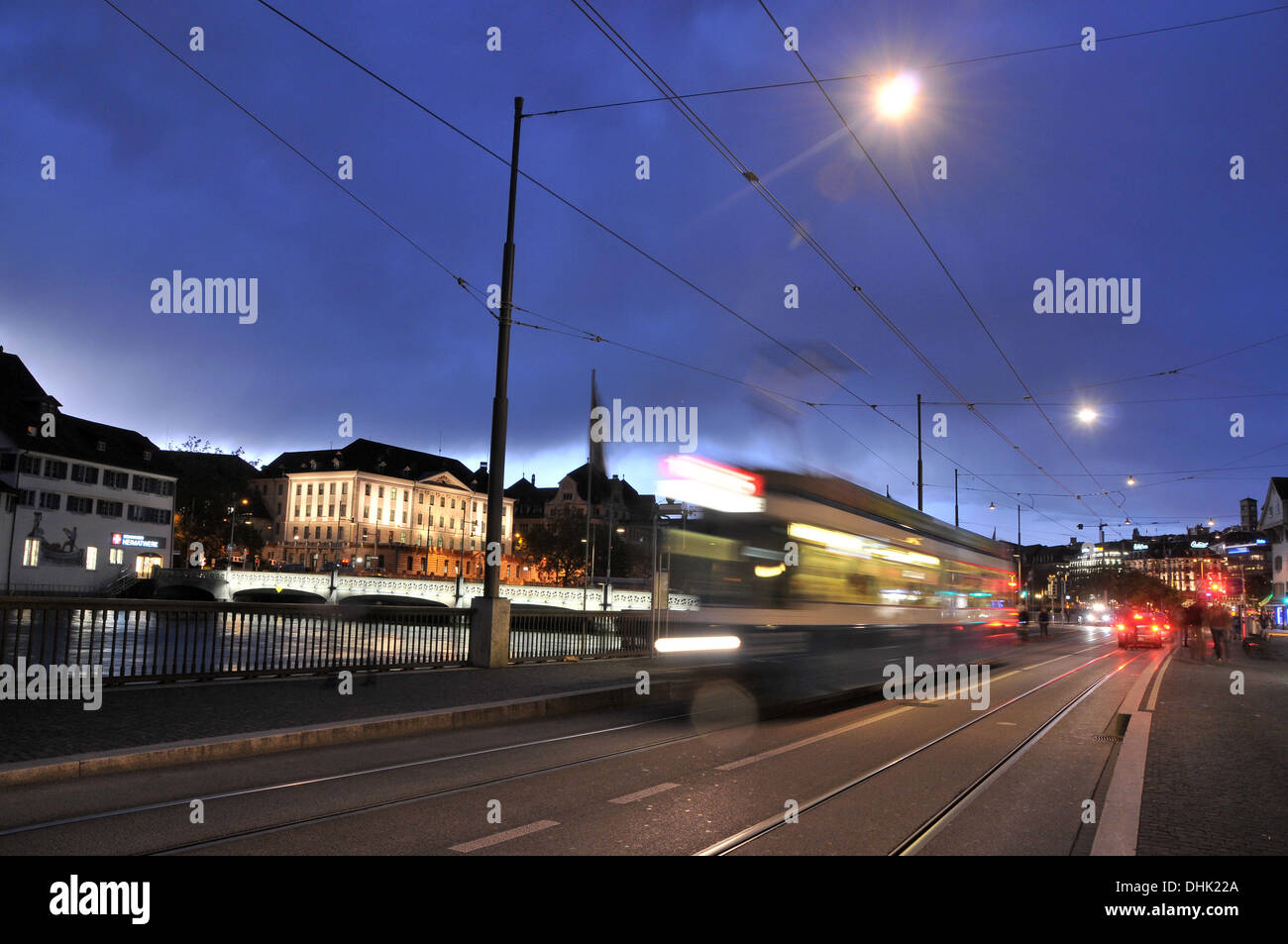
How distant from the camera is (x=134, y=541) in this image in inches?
2886

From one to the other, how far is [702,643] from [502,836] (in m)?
8.34

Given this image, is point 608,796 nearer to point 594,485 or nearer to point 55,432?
point 55,432

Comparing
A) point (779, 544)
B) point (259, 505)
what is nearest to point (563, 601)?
point (779, 544)

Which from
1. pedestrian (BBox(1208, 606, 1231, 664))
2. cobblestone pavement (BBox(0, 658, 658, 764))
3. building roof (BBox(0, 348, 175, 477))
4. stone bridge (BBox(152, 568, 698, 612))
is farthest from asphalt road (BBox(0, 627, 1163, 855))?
building roof (BBox(0, 348, 175, 477))

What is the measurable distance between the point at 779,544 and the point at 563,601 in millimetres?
52182

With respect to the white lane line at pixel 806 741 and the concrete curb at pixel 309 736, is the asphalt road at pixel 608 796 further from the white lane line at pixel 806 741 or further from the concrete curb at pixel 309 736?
the concrete curb at pixel 309 736

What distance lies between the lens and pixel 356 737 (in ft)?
31.3

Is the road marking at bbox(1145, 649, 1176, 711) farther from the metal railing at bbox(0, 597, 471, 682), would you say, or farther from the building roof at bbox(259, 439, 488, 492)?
the building roof at bbox(259, 439, 488, 492)

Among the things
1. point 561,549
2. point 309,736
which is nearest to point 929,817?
point 309,736

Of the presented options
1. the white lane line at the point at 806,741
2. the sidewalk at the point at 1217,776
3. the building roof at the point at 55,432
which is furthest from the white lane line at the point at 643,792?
the building roof at the point at 55,432

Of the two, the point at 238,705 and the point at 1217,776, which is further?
the point at 238,705

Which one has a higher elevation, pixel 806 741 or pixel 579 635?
pixel 579 635

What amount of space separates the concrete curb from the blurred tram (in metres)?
2.08

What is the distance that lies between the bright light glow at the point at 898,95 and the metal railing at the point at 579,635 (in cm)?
1005
